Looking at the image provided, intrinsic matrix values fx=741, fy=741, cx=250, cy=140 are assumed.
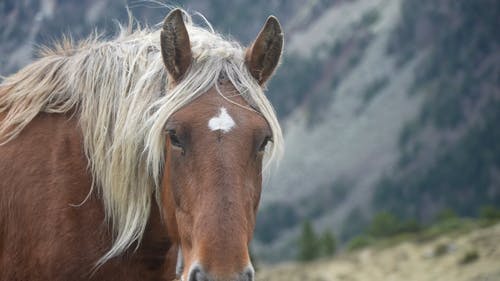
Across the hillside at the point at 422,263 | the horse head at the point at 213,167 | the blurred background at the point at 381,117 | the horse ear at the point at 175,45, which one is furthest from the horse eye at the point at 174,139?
the blurred background at the point at 381,117

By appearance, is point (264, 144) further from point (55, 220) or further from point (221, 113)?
point (55, 220)

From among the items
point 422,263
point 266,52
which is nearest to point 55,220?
point 266,52

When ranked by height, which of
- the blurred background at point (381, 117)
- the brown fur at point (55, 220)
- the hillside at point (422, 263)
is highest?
the blurred background at point (381, 117)

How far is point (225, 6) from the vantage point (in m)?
178

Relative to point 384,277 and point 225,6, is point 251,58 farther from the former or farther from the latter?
point 225,6

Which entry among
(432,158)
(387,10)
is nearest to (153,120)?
(432,158)

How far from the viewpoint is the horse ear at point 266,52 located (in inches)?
169

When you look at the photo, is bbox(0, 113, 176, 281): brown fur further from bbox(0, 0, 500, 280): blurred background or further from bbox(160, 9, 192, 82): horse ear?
bbox(0, 0, 500, 280): blurred background

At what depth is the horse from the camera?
3.93m

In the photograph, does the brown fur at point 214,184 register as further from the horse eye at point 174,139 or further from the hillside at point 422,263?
the hillside at point 422,263

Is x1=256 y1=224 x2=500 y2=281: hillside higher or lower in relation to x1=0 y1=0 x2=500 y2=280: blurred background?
lower

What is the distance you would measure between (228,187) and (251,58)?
36.9 inches

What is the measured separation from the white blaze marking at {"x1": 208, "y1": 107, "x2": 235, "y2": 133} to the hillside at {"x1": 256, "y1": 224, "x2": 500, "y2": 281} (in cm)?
1355

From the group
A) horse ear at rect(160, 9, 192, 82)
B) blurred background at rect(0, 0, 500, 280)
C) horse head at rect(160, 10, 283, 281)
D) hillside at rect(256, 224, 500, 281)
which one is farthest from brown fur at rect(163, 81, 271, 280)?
blurred background at rect(0, 0, 500, 280)
